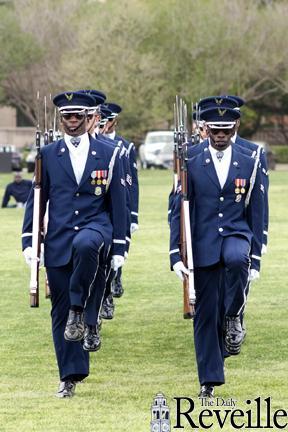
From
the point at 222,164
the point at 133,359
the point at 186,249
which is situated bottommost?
the point at 133,359

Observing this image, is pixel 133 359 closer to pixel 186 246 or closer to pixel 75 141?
pixel 186 246

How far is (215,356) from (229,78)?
198 feet

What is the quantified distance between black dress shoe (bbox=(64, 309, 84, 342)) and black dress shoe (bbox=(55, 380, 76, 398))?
1.31 feet

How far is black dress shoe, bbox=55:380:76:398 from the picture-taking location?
1005 cm

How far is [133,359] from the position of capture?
11.9 meters

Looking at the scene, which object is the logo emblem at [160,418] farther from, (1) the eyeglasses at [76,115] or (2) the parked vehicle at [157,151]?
(2) the parked vehicle at [157,151]

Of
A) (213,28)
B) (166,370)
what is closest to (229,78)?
(213,28)

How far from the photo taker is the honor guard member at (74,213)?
1008 centimetres

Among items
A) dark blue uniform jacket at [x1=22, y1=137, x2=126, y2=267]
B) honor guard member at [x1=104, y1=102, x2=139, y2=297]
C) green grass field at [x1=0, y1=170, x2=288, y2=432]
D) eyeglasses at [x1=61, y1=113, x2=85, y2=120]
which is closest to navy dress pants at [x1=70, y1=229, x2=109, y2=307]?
dark blue uniform jacket at [x1=22, y1=137, x2=126, y2=267]

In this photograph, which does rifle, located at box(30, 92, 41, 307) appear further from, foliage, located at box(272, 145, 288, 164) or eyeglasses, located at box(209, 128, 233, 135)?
foliage, located at box(272, 145, 288, 164)

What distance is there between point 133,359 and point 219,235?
2.22 m

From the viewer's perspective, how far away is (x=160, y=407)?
7988 mm

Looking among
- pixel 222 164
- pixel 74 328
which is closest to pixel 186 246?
pixel 222 164

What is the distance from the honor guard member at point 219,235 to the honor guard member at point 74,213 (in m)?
0.49
